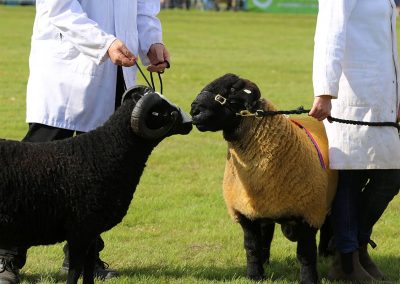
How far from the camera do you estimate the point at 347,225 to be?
545cm

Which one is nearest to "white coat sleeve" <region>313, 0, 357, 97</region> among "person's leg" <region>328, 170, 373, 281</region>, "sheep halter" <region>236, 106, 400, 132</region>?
"sheep halter" <region>236, 106, 400, 132</region>

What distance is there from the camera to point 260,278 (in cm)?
537

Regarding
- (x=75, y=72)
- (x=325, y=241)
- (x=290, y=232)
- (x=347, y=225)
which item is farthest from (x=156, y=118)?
(x=325, y=241)

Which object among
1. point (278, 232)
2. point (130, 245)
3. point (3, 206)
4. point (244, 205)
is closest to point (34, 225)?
point (3, 206)

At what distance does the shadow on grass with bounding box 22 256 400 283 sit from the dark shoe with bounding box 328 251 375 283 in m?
0.12

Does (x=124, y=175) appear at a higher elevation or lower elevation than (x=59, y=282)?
higher

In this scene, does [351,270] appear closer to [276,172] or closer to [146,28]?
[276,172]

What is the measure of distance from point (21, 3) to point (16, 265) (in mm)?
45022

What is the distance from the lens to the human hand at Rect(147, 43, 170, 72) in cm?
541

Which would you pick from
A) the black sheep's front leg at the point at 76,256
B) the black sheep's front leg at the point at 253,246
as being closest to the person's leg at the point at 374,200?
the black sheep's front leg at the point at 253,246

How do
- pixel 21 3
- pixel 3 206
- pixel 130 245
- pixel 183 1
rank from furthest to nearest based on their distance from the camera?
pixel 183 1 → pixel 21 3 → pixel 130 245 → pixel 3 206

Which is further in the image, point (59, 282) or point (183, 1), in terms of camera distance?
point (183, 1)

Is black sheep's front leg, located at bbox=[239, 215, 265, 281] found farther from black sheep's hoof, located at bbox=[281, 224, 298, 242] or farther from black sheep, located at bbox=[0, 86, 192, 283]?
black sheep, located at bbox=[0, 86, 192, 283]

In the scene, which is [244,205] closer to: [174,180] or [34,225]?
[34,225]
